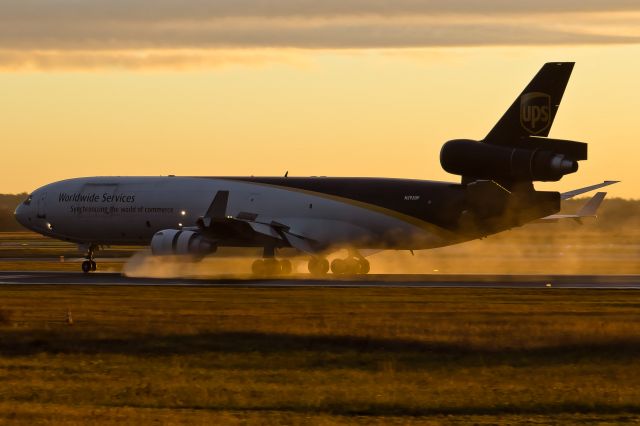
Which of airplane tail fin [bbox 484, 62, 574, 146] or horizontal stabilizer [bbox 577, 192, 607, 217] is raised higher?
airplane tail fin [bbox 484, 62, 574, 146]

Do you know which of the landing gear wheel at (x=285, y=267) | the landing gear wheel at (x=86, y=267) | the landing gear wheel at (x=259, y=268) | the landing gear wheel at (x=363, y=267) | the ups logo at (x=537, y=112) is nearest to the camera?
the ups logo at (x=537, y=112)

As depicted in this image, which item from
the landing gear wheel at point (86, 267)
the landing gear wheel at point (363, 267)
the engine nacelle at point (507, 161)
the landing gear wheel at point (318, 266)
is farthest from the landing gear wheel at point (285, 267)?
the engine nacelle at point (507, 161)

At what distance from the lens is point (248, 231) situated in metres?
64.3

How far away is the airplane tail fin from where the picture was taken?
52.2m

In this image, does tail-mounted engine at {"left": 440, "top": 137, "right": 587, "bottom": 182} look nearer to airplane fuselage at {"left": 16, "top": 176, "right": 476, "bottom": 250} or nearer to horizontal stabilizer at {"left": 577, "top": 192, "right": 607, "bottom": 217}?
airplane fuselage at {"left": 16, "top": 176, "right": 476, "bottom": 250}

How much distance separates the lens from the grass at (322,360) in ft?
67.0

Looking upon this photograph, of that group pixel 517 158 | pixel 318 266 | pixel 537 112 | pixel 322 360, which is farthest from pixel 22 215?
pixel 322 360

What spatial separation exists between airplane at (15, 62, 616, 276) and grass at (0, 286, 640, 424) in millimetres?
7919

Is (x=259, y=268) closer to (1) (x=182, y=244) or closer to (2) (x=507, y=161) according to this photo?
(1) (x=182, y=244)

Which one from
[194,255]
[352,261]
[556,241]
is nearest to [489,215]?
[352,261]

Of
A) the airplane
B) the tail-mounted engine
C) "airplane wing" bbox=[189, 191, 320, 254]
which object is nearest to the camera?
the tail-mounted engine

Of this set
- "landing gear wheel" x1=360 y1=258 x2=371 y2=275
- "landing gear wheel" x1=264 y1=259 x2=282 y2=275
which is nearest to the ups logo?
"landing gear wheel" x1=360 y1=258 x2=371 y2=275

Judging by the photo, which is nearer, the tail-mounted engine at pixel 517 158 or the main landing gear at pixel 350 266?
the tail-mounted engine at pixel 517 158

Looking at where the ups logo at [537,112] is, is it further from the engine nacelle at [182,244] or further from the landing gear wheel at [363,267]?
the engine nacelle at [182,244]
